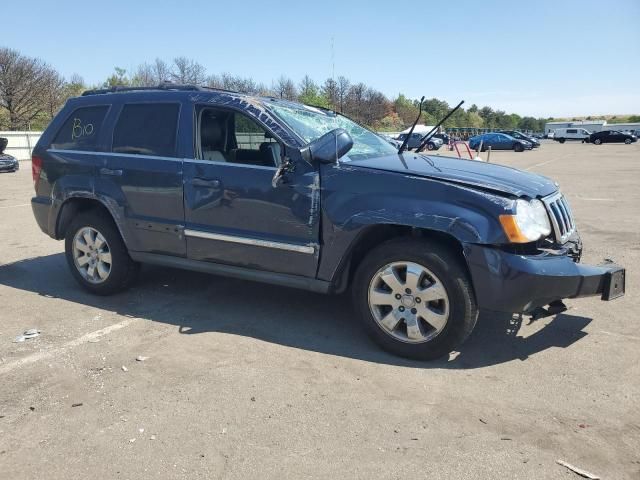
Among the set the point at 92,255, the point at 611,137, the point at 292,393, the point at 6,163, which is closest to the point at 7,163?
the point at 6,163

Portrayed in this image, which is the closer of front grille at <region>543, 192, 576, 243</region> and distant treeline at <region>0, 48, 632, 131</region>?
front grille at <region>543, 192, 576, 243</region>

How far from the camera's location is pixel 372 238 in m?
4.16

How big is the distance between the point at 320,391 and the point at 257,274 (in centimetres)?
132

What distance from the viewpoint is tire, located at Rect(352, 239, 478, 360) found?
12.2 feet

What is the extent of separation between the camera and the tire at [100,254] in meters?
5.25

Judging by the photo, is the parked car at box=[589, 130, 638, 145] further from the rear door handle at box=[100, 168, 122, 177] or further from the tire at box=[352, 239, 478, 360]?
the rear door handle at box=[100, 168, 122, 177]

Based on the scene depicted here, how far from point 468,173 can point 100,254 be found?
139 inches

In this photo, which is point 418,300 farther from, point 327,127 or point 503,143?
point 503,143

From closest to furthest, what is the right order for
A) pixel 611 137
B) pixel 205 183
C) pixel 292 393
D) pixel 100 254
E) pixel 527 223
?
pixel 292 393
pixel 527 223
pixel 205 183
pixel 100 254
pixel 611 137

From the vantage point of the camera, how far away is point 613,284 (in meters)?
3.80

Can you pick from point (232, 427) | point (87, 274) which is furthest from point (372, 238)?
point (87, 274)

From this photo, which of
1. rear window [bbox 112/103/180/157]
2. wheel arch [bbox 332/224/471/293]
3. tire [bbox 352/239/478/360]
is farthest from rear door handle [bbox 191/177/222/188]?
tire [bbox 352/239/478/360]

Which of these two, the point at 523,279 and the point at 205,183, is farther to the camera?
the point at 205,183

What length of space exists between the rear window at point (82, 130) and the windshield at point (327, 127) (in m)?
1.87
